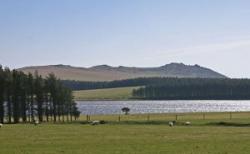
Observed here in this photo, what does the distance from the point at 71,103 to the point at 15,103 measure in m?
17.7

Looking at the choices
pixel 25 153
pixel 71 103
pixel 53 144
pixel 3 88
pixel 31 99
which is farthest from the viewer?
pixel 71 103

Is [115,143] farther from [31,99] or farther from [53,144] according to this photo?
[31,99]

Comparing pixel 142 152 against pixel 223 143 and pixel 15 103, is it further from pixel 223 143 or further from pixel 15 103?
pixel 15 103

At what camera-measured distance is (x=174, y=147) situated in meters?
34.4

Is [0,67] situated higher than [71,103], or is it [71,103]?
[0,67]

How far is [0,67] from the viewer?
113 metres

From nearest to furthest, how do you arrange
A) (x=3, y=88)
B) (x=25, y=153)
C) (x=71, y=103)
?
1. (x=25, y=153)
2. (x=3, y=88)
3. (x=71, y=103)

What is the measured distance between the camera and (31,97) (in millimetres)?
117875

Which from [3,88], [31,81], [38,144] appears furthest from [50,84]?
[38,144]

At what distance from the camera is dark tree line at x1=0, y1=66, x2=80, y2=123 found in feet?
360

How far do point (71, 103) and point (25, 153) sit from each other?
94345 millimetres

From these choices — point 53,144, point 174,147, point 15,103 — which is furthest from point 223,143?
point 15,103

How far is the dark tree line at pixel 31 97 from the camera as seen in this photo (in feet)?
360

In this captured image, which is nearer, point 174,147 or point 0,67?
point 174,147
